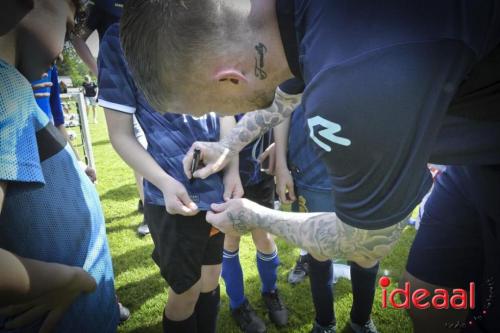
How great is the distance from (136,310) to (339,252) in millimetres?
2316

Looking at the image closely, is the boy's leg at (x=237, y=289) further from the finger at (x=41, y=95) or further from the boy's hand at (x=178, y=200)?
the finger at (x=41, y=95)

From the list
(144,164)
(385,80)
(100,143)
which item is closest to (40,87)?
(144,164)

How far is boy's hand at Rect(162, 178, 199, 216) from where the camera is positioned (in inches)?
66.1

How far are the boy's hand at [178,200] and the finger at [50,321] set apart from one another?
26.4 inches

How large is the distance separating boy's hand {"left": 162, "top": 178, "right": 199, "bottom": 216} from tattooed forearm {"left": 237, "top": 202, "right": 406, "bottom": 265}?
300 mm

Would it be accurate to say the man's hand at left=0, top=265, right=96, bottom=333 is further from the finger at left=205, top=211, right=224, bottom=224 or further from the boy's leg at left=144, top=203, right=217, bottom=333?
the boy's leg at left=144, top=203, right=217, bottom=333

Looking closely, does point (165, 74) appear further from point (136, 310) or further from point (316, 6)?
point (136, 310)

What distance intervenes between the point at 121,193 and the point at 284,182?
4.49m

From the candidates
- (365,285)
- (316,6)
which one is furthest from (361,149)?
(365,285)

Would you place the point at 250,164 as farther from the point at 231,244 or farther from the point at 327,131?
the point at 327,131

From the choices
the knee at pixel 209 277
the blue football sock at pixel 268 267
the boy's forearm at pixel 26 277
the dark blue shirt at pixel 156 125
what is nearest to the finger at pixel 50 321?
the boy's forearm at pixel 26 277

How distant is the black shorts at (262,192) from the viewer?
2.27 metres

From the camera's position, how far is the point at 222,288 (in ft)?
10.5

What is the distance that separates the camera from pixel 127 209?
207 inches
